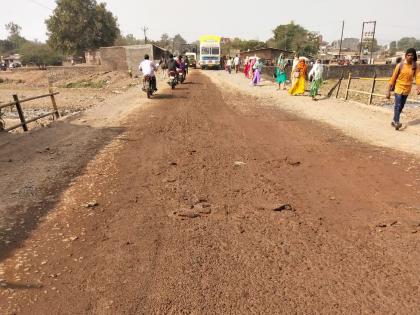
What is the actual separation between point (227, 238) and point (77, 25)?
230 feet

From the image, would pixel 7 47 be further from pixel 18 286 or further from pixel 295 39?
pixel 18 286

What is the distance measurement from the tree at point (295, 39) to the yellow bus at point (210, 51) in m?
43.3

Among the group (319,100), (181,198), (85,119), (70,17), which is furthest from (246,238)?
(70,17)

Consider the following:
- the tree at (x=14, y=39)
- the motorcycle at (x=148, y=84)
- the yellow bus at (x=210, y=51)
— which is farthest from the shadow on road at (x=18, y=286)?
the tree at (x=14, y=39)

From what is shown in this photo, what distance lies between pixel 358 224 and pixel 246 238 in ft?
4.48

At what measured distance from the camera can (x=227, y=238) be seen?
3.77 m

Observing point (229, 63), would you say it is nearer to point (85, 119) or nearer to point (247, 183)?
point (85, 119)

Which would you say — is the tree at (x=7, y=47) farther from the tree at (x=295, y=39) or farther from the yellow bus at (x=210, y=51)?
the yellow bus at (x=210, y=51)

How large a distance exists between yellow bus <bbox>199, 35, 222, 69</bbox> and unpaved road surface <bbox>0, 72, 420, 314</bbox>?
3858cm

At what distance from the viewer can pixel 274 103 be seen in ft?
46.8

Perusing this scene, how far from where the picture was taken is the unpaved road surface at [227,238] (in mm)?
2873

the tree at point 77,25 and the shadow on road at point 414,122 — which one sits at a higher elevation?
the tree at point 77,25

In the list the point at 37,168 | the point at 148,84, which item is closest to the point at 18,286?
the point at 37,168

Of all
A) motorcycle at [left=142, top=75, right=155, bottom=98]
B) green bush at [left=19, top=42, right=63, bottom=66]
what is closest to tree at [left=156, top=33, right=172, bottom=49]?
green bush at [left=19, top=42, right=63, bottom=66]
